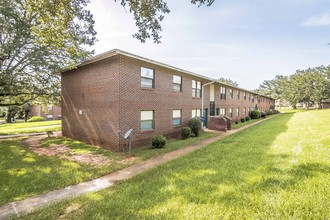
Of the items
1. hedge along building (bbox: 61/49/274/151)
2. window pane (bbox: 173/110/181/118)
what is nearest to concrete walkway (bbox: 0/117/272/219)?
hedge along building (bbox: 61/49/274/151)

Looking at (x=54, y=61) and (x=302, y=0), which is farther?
(x=54, y=61)

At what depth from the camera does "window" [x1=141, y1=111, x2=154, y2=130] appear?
10742 millimetres

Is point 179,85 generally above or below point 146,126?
above

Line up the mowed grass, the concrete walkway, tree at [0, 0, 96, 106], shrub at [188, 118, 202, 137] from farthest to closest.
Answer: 1. shrub at [188, 118, 202, 137]
2. tree at [0, 0, 96, 106]
3. the concrete walkway
4. the mowed grass

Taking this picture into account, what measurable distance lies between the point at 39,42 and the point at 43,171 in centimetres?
803

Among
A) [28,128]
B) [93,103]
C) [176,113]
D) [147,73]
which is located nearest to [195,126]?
[176,113]

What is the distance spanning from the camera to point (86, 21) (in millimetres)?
7016

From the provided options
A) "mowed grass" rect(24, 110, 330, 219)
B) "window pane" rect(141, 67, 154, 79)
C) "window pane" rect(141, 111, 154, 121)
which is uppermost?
"window pane" rect(141, 67, 154, 79)

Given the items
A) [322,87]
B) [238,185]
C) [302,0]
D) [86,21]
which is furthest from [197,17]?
[322,87]

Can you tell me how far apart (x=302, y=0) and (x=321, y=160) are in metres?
6.22

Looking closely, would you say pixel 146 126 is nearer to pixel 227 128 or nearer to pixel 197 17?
pixel 197 17

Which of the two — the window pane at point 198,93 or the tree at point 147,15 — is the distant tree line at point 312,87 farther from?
the tree at point 147,15

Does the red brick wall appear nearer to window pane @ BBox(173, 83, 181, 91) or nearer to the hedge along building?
the hedge along building

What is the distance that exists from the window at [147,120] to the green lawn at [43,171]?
6.76 feet
